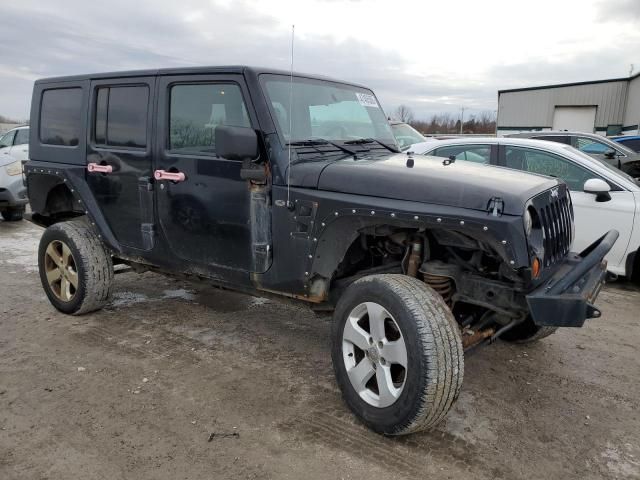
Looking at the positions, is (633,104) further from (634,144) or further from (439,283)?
(439,283)

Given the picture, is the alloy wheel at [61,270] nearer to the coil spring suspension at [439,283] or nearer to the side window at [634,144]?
the coil spring suspension at [439,283]

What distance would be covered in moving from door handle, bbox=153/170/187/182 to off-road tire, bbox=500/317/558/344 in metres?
2.75

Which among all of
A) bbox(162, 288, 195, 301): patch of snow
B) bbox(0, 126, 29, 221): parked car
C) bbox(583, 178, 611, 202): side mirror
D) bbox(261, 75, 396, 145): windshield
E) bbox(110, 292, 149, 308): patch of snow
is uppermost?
bbox(261, 75, 396, 145): windshield

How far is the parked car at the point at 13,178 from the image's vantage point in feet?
30.6

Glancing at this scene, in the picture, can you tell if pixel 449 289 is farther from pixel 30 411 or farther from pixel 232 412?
pixel 30 411

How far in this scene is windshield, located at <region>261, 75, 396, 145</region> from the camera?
11.5ft

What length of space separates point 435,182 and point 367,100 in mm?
1782

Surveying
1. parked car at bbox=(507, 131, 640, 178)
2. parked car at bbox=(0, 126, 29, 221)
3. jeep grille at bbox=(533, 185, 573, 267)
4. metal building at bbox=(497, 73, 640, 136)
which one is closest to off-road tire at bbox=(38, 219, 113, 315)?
jeep grille at bbox=(533, 185, 573, 267)

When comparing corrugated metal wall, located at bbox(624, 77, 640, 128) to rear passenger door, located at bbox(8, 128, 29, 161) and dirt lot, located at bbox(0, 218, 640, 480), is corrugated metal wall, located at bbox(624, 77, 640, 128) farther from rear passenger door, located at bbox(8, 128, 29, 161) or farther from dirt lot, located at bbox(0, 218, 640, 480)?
dirt lot, located at bbox(0, 218, 640, 480)

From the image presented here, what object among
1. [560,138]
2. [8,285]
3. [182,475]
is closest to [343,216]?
[182,475]

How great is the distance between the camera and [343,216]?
3.07 meters

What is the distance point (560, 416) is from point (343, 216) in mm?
1823

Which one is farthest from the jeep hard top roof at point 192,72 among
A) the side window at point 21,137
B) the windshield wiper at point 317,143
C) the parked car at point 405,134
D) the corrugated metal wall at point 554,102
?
the corrugated metal wall at point 554,102

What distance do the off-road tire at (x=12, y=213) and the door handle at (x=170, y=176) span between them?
24.2ft
